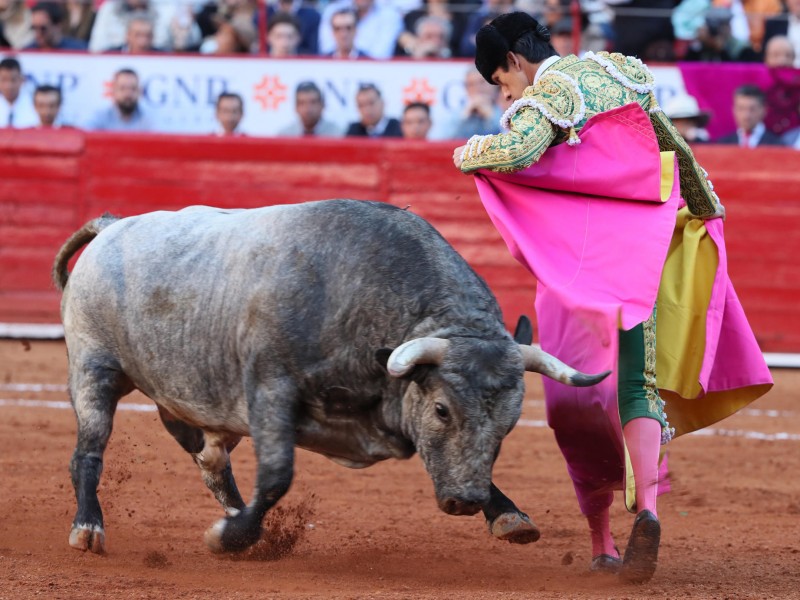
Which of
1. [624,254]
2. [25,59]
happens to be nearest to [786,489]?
[624,254]

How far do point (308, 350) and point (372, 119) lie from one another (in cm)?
538

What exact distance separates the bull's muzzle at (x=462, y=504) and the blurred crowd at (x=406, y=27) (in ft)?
18.6

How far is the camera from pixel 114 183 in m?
9.22

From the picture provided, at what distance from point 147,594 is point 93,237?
161cm

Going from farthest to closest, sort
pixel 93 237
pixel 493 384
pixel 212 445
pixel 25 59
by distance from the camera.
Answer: pixel 25 59 → pixel 93 237 → pixel 212 445 → pixel 493 384

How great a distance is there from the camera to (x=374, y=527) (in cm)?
474

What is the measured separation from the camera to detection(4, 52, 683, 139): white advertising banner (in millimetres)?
8859

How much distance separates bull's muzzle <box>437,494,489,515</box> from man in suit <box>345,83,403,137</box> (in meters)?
5.57

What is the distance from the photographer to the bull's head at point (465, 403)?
11.2 feet

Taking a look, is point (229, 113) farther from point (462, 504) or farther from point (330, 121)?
point (462, 504)

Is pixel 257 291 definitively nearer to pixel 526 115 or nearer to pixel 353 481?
pixel 526 115

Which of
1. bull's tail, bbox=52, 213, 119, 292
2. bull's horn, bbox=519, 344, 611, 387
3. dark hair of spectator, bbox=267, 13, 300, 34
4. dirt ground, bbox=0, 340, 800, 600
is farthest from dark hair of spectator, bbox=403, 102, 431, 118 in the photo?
bull's horn, bbox=519, 344, 611, 387

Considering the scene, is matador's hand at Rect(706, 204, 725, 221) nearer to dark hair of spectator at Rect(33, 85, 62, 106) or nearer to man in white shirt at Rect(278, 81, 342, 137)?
man in white shirt at Rect(278, 81, 342, 137)

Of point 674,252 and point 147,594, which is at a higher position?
point 674,252
